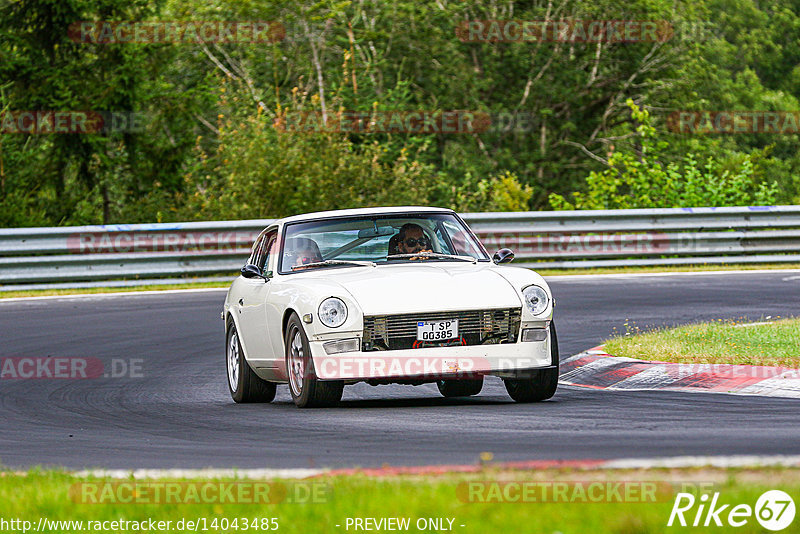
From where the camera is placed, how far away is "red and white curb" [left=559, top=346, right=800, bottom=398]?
959 centimetres

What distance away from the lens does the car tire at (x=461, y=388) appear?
10648 millimetres

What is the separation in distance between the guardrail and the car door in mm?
9149

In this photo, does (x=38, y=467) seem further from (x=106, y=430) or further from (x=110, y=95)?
(x=110, y=95)

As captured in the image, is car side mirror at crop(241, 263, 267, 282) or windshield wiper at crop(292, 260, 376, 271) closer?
windshield wiper at crop(292, 260, 376, 271)

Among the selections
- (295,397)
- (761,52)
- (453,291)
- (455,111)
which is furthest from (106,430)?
(761,52)

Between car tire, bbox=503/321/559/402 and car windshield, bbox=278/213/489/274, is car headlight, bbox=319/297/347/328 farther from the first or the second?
car tire, bbox=503/321/559/402

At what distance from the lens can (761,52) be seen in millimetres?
70312

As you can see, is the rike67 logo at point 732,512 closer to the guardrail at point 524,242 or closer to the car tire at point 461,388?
the car tire at point 461,388

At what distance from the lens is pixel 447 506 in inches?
206

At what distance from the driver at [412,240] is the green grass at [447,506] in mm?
4646

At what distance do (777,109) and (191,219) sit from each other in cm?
4510

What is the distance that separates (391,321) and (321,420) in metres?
0.86

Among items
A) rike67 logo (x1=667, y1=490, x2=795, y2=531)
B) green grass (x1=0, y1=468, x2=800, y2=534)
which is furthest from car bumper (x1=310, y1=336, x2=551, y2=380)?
A: rike67 logo (x1=667, y1=490, x2=795, y2=531)

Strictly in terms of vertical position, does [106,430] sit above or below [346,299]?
below
